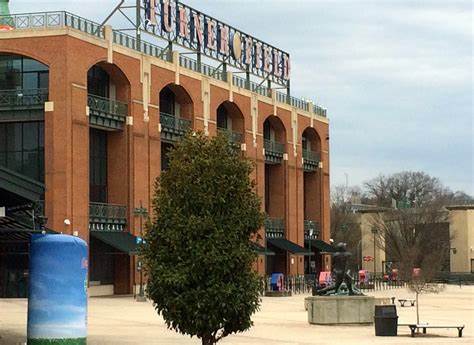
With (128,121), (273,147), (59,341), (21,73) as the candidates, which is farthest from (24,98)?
(59,341)

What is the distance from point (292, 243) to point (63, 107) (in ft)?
113

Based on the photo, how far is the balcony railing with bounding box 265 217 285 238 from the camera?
87.7 metres

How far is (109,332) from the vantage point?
109 ft

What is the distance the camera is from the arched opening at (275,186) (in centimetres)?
8925

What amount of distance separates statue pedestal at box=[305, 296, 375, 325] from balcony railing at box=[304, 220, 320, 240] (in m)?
56.3

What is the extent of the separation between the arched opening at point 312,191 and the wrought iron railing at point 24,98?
3929 cm

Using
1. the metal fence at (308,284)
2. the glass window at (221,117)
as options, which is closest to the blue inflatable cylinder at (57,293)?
the metal fence at (308,284)

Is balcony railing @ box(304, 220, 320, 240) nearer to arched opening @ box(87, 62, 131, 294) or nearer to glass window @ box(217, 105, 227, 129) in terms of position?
glass window @ box(217, 105, 227, 129)

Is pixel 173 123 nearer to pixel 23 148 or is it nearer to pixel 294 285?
pixel 23 148

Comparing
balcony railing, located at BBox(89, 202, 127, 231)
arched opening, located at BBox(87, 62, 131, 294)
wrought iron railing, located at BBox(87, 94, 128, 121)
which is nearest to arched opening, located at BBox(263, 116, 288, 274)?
arched opening, located at BBox(87, 62, 131, 294)

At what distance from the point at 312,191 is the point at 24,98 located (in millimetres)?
44328

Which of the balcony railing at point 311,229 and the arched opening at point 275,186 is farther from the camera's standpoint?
the balcony railing at point 311,229

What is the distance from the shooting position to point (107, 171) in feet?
221

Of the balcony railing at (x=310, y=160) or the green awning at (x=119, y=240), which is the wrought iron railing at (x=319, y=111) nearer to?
the balcony railing at (x=310, y=160)
